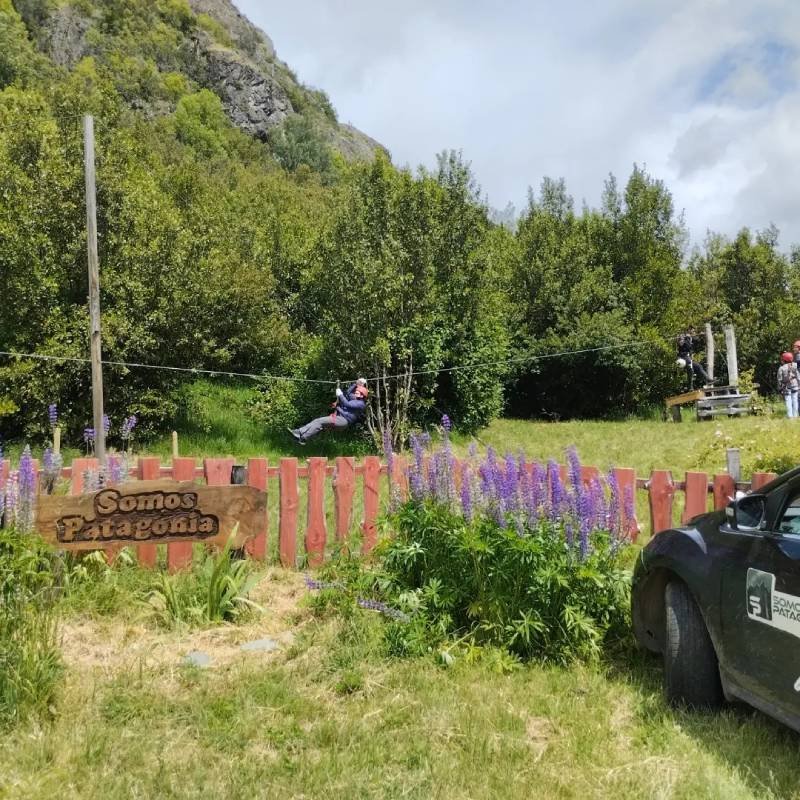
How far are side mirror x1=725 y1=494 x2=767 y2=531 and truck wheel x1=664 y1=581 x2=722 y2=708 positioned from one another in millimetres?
487

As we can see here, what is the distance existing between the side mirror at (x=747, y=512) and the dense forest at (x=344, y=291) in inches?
313

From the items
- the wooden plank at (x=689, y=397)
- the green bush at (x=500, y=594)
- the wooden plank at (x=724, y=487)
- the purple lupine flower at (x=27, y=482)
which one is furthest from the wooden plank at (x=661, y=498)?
the wooden plank at (x=689, y=397)

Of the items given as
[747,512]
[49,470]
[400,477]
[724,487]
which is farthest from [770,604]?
[49,470]

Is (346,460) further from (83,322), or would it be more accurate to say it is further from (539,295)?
(539,295)

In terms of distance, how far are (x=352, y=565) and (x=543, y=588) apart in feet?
5.03

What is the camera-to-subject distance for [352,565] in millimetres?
4914

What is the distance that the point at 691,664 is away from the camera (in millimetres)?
3400

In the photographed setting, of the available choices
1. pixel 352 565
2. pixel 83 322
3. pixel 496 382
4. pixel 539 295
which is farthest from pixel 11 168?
→ pixel 539 295

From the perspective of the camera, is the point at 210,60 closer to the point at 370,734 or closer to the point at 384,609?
the point at 384,609

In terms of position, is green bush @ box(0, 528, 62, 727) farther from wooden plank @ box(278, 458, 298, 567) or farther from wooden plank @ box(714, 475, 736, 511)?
wooden plank @ box(714, 475, 736, 511)

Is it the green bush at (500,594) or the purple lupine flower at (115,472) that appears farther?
the purple lupine flower at (115,472)

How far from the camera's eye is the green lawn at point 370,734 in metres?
2.80

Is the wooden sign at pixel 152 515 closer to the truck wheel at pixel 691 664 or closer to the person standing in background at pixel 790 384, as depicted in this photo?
the truck wheel at pixel 691 664

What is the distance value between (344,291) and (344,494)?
29.0ft
